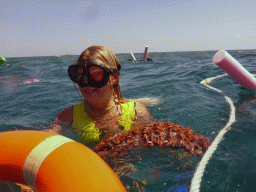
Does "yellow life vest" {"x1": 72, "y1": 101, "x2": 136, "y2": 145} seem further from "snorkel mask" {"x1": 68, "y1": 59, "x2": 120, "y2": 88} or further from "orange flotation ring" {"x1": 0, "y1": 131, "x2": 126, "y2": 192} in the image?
"orange flotation ring" {"x1": 0, "y1": 131, "x2": 126, "y2": 192}

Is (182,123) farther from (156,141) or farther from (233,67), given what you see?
(233,67)

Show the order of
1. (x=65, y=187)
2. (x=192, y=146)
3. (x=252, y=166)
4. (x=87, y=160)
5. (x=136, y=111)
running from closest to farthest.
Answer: (x=65, y=187)
(x=87, y=160)
(x=252, y=166)
(x=192, y=146)
(x=136, y=111)

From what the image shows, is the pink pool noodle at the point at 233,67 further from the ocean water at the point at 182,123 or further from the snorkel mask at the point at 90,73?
the snorkel mask at the point at 90,73

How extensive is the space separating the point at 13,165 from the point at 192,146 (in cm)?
165

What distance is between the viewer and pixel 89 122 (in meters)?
2.64

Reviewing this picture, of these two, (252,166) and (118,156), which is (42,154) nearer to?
(118,156)

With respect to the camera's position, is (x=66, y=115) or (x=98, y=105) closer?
(x=98, y=105)

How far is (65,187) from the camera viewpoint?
3.33 feet

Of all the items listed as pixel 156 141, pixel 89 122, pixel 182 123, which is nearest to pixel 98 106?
pixel 89 122

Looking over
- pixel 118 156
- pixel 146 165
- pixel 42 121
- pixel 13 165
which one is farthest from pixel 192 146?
pixel 42 121

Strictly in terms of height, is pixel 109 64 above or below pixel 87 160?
above

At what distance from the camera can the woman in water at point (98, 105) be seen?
2.32 meters

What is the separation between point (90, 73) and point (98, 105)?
0.54 metres

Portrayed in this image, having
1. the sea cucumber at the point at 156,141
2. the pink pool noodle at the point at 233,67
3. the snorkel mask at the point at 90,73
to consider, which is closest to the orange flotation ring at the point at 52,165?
the sea cucumber at the point at 156,141
